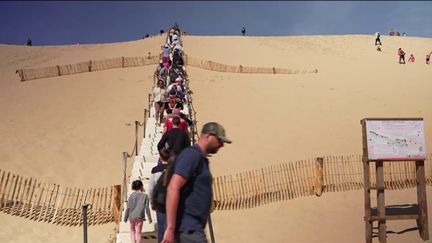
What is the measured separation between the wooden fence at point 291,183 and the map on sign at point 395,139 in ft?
12.5

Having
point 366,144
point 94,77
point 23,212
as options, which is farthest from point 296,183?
point 94,77

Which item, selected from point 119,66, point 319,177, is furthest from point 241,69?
point 319,177

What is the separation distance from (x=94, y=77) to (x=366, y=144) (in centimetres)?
2451

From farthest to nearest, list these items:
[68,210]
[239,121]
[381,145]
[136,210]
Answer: [239,121] → [68,210] → [381,145] → [136,210]

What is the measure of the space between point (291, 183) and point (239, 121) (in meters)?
8.31

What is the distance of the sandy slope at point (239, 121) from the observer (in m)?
13.2

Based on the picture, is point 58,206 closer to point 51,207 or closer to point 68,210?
point 51,207

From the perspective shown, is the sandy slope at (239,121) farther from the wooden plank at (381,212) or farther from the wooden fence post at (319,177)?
the wooden plank at (381,212)

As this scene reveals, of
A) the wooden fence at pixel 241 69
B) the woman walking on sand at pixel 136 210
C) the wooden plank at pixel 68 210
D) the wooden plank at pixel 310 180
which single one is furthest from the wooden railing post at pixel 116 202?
the wooden fence at pixel 241 69

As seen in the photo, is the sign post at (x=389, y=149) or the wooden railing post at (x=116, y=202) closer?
the sign post at (x=389, y=149)

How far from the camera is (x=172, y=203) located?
12.9 feet

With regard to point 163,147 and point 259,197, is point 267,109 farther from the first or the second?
point 163,147

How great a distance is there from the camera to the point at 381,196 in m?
10.4

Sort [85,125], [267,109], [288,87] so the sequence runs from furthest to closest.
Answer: [288,87]
[267,109]
[85,125]
